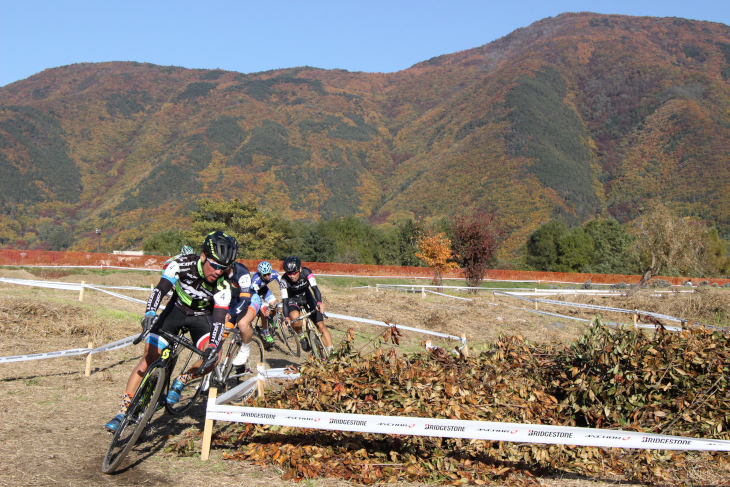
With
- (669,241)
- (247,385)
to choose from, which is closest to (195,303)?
(247,385)

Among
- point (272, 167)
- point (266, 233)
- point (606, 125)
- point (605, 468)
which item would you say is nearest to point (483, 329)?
point (605, 468)

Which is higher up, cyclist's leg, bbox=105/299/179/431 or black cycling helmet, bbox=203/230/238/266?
black cycling helmet, bbox=203/230/238/266

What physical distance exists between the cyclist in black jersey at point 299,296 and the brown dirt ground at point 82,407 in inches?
66.9

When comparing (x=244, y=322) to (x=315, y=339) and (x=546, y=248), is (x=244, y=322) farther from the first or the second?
(x=546, y=248)

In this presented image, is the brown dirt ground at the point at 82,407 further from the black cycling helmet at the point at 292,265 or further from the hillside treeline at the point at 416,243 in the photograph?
the hillside treeline at the point at 416,243

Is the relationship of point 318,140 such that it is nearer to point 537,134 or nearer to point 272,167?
point 272,167

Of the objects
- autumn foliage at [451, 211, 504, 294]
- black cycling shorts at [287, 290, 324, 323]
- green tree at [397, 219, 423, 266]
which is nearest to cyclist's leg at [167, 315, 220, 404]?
black cycling shorts at [287, 290, 324, 323]

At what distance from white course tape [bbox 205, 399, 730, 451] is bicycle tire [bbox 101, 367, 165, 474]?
894mm

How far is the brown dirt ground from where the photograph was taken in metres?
4.72

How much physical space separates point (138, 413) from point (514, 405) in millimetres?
3813

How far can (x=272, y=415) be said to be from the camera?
16.1 ft

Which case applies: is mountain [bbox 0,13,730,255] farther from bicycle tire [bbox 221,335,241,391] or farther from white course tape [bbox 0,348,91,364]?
white course tape [bbox 0,348,91,364]

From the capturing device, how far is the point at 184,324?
18.3 ft

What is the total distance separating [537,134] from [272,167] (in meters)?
75.9
